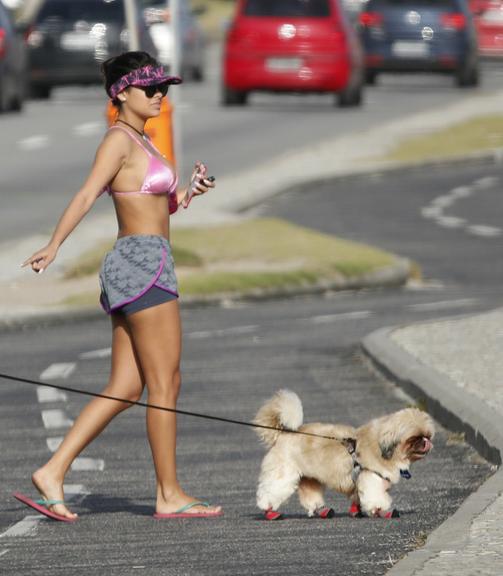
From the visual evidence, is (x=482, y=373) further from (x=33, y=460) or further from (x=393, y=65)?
(x=393, y=65)

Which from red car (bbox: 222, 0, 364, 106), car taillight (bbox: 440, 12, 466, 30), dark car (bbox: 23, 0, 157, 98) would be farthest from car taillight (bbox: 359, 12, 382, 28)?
dark car (bbox: 23, 0, 157, 98)

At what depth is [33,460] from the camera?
9.76 meters

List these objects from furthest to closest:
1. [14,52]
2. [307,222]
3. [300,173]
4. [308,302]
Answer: [14,52], [300,173], [307,222], [308,302]

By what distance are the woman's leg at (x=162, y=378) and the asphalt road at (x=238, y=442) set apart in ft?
0.48

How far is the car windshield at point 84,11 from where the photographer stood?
39719mm

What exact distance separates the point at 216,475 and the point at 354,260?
960 cm

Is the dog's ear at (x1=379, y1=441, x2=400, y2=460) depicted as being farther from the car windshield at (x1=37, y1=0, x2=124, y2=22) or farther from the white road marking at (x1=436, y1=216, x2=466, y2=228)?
the car windshield at (x1=37, y1=0, x2=124, y2=22)

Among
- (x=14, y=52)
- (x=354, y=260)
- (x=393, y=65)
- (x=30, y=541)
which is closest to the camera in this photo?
(x=30, y=541)

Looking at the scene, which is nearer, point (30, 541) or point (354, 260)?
point (30, 541)

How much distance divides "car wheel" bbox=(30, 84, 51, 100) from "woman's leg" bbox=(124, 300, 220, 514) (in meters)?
34.7

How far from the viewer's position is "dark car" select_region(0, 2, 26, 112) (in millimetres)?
36188

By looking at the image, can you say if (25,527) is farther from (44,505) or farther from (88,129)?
(88,129)

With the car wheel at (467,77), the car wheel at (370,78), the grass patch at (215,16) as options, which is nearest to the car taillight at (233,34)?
the car wheel at (467,77)

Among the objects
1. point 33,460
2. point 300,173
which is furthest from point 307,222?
point 33,460
